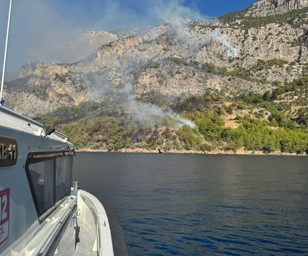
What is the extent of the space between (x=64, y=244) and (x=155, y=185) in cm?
4135

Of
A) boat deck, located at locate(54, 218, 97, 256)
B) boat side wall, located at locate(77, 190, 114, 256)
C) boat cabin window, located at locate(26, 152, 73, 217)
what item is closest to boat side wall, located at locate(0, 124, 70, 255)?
boat cabin window, located at locate(26, 152, 73, 217)

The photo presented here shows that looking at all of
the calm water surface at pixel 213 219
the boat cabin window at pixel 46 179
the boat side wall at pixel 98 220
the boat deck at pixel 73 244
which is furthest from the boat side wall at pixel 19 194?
the calm water surface at pixel 213 219

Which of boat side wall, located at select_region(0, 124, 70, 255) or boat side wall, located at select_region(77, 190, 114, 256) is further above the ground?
boat side wall, located at select_region(0, 124, 70, 255)

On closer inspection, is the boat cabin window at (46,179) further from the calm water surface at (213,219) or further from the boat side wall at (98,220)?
the calm water surface at (213,219)

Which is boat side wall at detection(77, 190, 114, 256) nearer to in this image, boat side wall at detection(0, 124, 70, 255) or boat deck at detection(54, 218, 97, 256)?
boat deck at detection(54, 218, 97, 256)

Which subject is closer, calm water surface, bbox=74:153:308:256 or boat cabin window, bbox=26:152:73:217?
boat cabin window, bbox=26:152:73:217

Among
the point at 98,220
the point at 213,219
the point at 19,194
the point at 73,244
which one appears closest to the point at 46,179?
the point at 73,244

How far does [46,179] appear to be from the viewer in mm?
9211

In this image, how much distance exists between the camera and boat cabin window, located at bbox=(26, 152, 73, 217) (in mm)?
7529

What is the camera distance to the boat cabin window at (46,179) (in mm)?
7529

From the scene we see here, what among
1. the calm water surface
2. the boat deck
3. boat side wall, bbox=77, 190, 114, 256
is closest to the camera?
boat side wall, bbox=77, 190, 114, 256

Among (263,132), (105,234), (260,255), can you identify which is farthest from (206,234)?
(263,132)

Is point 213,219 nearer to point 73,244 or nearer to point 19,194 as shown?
point 73,244

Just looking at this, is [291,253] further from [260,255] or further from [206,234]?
[206,234]
